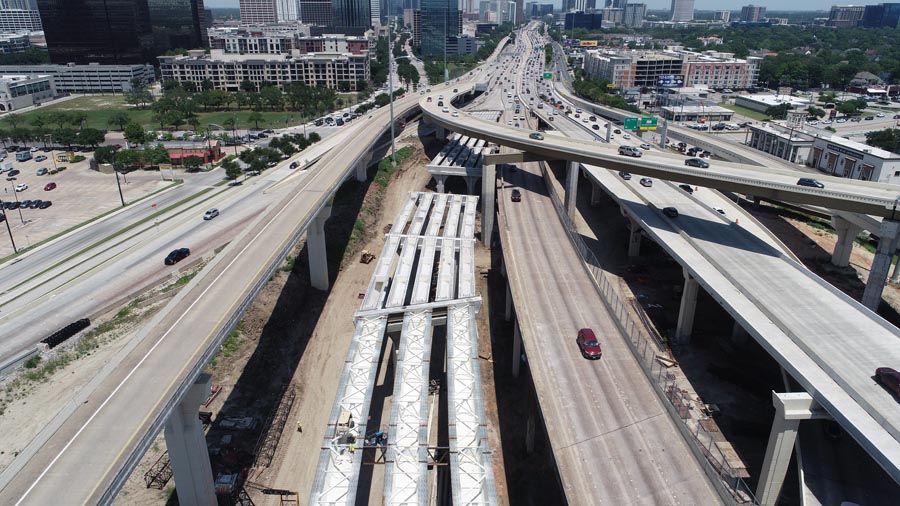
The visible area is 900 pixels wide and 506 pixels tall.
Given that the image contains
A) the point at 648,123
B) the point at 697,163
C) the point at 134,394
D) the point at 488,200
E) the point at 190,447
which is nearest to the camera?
the point at 134,394

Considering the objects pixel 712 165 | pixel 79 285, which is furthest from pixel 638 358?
pixel 79 285

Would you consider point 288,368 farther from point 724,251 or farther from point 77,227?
point 77,227

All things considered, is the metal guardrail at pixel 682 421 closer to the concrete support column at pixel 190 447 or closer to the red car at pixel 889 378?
the red car at pixel 889 378

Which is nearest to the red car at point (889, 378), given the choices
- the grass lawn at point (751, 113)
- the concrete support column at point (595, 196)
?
the concrete support column at point (595, 196)

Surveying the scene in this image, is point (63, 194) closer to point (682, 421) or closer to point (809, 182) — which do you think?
point (682, 421)

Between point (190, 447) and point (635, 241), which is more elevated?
point (190, 447)

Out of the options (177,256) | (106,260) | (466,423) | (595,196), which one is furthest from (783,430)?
(106,260)

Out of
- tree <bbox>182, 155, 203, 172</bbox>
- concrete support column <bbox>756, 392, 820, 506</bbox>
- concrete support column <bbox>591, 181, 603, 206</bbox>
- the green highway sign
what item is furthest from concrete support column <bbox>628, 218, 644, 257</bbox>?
tree <bbox>182, 155, 203, 172</bbox>
